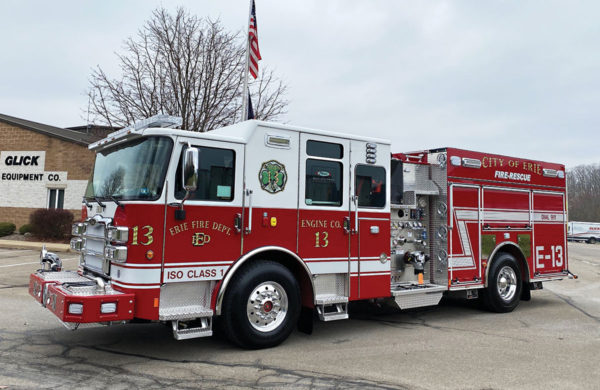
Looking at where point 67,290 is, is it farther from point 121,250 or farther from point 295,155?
point 295,155

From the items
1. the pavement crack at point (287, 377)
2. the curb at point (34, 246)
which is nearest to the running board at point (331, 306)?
the pavement crack at point (287, 377)

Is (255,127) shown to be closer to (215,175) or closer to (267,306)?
(215,175)

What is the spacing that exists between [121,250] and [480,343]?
4.56 meters

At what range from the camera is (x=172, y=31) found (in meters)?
18.5

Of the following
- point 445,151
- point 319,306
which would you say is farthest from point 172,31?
point 319,306

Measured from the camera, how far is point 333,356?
545 cm

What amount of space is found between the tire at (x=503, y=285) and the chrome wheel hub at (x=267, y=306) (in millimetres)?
4115

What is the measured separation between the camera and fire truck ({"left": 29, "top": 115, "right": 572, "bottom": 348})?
192 inches

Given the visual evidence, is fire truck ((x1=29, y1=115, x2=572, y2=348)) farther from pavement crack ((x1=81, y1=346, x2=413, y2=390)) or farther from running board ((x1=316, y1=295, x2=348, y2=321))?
pavement crack ((x1=81, y1=346, x2=413, y2=390))

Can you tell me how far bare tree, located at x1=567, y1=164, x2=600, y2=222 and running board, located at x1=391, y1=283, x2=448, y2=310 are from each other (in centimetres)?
7198

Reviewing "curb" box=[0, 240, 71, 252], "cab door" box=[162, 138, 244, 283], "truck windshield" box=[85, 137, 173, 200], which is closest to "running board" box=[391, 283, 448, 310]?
"cab door" box=[162, 138, 244, 283]

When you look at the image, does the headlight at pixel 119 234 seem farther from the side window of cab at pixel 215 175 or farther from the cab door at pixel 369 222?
the cab door at pixel 369 222

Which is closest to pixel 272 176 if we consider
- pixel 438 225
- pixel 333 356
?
pixel 333 356

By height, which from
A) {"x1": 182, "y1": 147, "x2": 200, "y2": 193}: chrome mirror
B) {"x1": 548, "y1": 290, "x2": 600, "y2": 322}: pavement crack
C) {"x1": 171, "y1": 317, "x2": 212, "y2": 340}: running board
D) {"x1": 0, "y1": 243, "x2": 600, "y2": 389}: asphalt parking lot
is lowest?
{"x1": 0, "y1": 243, "x2": 600, "y2": 389}: asphalt parking lot
